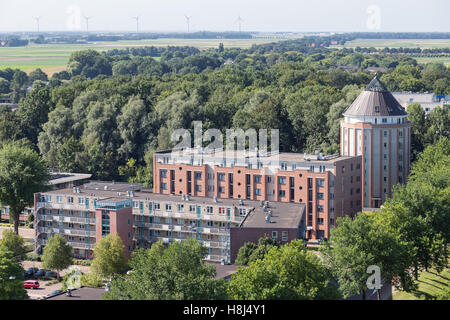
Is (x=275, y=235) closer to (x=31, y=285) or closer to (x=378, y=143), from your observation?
(x=31, y=285)

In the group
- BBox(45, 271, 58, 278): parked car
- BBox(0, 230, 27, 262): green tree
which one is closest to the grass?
BBox(45, 271, 58, 278): parked car

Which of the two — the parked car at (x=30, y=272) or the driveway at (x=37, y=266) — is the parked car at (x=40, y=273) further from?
the driveway at (x=37, y=266)

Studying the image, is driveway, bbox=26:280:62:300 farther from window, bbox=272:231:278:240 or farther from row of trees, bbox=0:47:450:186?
row of trees, bbox=0:47:450:186

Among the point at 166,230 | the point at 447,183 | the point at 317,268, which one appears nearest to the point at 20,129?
the point at 166,230

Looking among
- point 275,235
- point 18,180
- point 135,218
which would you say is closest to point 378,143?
point 275,235

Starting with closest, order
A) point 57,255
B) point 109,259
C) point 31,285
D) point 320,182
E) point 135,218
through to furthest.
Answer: point 109,259 → point 31,285 → point 57,255 → point 135,218 → point 320,182

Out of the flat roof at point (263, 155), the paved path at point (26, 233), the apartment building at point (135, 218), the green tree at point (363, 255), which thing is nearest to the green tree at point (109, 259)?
the apartment building at point (135, 218)

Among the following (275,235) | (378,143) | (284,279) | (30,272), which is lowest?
(30,272)
